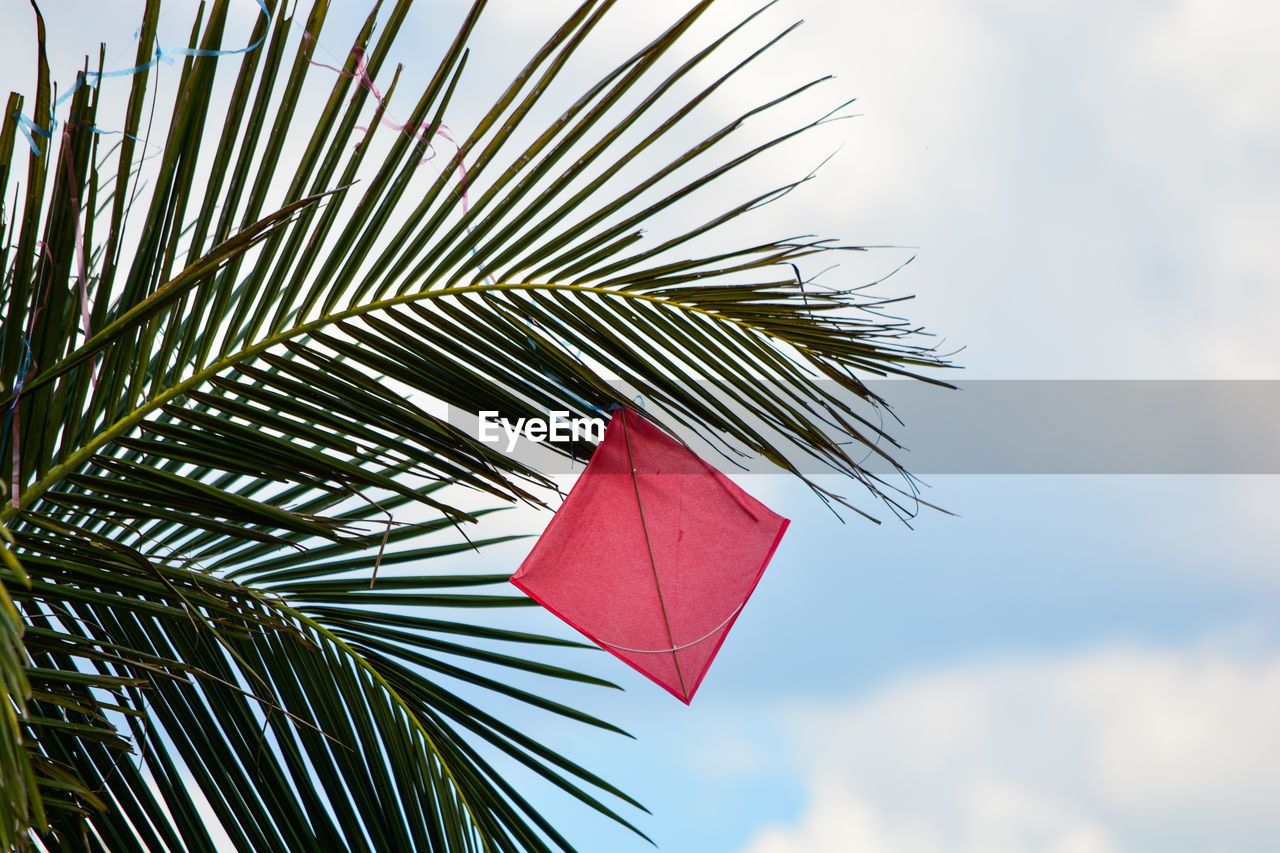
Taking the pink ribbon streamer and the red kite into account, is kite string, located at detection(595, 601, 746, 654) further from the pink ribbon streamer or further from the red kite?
the pink ribbon streamer

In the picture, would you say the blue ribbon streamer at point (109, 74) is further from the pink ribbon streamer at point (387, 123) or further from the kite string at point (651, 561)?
the kite string at point (651, 561)

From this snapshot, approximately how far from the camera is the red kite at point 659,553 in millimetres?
917

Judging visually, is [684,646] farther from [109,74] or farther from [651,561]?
[109,74]

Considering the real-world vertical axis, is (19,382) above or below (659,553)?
below

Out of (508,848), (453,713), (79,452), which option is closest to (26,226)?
(79,452)

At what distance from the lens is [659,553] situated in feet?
3.06

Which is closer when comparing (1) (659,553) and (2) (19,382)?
(2) (19,382)

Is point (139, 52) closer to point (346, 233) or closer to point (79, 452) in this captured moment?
point (346, 233)

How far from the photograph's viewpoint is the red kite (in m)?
0.92

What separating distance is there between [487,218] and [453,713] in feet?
2.01

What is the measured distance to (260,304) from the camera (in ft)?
3.05

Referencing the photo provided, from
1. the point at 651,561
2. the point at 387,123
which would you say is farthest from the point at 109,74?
the point at 651,561

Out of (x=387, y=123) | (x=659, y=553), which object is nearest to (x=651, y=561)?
(x=659, y=553)

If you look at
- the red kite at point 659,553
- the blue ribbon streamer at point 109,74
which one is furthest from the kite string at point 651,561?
the blue ribbon streamer at point 109,74
